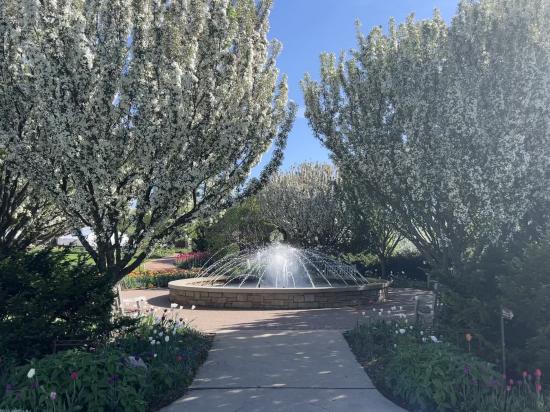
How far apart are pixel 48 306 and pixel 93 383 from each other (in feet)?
5.71

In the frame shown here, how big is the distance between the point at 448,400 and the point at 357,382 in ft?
4.48

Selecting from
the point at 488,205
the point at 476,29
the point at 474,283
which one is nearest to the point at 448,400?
the point at 474,283

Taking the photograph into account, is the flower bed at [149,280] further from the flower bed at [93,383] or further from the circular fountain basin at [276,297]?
the flower bed at [93,383]

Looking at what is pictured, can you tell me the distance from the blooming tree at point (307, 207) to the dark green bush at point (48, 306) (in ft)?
53.1

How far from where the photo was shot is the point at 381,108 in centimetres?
1126

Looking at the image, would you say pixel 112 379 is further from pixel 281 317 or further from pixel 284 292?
pixel 284 292

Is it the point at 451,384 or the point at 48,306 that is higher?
the point at 48,306

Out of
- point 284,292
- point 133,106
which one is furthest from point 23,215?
point 284,292

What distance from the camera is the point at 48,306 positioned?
20.6 ft

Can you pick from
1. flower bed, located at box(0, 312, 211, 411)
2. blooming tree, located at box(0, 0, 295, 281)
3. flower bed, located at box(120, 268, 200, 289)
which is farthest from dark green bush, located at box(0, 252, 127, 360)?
flower bed, located at box(120, 268, 200, 289)

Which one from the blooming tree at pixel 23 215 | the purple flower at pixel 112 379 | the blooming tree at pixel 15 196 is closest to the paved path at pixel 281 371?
the purple flower at pixel 112 379

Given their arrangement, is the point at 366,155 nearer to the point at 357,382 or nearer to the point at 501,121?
the point at 501,121

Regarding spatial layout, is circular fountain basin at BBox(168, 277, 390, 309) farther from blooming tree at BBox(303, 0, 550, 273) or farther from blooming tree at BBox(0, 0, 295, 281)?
blooming tree at BBox(0, 0, 295, 281)

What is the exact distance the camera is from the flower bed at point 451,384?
5.02 meters
